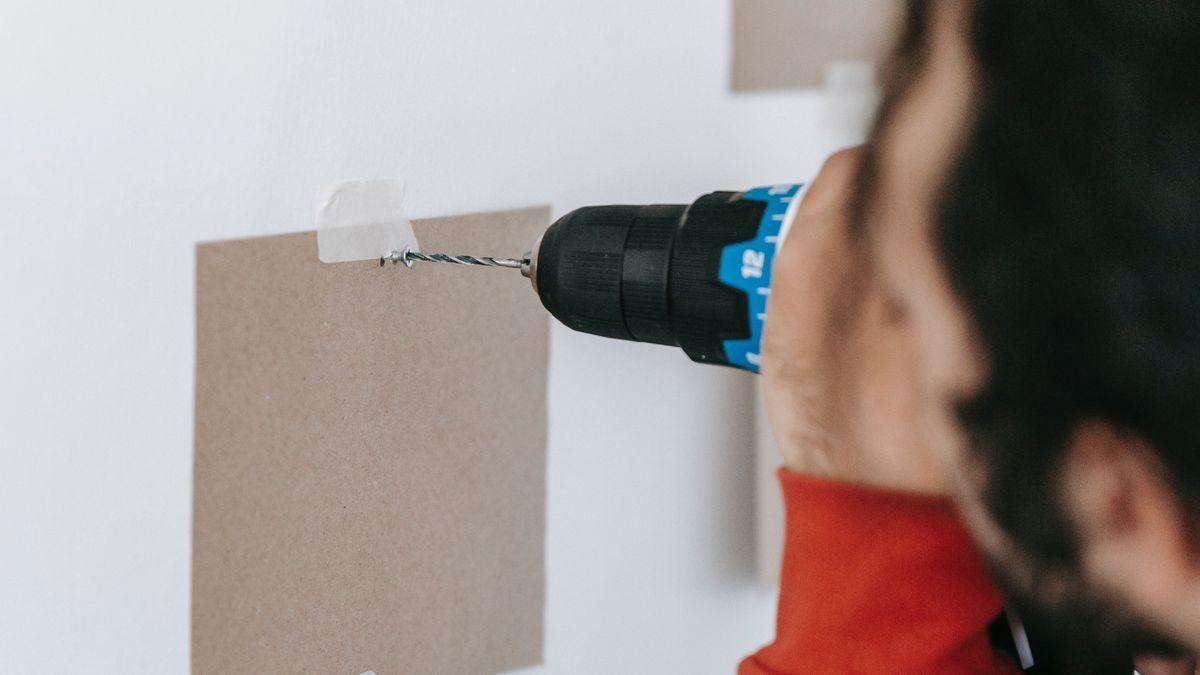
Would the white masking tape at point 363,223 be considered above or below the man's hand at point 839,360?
above

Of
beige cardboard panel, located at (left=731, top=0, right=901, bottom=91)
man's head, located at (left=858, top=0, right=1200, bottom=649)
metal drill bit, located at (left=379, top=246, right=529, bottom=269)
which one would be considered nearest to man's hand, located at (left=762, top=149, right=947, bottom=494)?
man's head, located at (left=858, top=0, right=1200, bottom=649)

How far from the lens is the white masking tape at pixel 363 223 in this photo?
50 centimetres

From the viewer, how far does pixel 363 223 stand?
0.51 m

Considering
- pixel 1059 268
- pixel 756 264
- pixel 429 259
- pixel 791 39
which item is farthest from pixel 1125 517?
pixel 791 39

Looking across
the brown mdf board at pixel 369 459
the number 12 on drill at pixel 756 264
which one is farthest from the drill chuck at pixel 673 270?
the brown mdf board at pixel 369 459

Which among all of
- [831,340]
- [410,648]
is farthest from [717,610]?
[831,340]

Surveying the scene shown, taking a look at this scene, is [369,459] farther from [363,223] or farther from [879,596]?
[879,596]

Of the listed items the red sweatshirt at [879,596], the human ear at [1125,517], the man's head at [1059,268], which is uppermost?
the man's head at [1059,268]

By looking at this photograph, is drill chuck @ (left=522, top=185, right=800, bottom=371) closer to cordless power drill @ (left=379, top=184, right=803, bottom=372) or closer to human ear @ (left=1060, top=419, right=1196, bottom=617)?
cordless power drill @ (left=379, top=184, right=803, bottom=372)

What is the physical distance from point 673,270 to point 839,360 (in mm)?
157

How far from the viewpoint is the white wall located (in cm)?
41

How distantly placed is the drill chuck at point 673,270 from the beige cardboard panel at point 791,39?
29cm

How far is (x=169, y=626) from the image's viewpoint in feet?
1.52

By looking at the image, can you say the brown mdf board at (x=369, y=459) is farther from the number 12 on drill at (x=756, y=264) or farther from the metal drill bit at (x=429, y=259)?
the number 12 on drill at (x=756, y=264)
